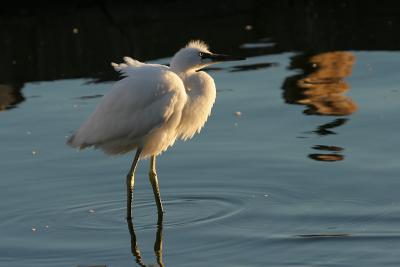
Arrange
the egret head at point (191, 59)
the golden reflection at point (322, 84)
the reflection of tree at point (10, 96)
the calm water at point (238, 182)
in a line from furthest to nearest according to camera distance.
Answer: the reflection of tree at point (10, 96) < the golden reflection at point (322, 84) < the egret head at point (191, 59) < the calm water at point (238, 182)

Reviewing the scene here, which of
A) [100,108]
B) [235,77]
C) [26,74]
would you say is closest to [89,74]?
[26,74]

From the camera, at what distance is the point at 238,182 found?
934cm

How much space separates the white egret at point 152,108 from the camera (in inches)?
334

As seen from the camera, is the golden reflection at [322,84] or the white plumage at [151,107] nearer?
the white plumage at [151,107]

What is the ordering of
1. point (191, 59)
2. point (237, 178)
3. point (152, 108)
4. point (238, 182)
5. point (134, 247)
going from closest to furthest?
point (134, 247)
point (152, 108)
point (191, 59)
point (238, 182)
point (237, 178)

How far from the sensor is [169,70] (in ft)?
28.5

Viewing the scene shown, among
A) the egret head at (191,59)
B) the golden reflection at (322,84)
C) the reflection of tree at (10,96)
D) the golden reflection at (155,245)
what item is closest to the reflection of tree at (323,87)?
the golden reflection at (322,84)

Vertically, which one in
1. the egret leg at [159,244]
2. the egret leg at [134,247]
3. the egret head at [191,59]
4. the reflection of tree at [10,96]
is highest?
the egret head at [191,59]

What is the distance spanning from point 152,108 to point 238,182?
1254 millimetres

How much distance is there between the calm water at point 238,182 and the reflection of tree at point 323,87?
3 cm

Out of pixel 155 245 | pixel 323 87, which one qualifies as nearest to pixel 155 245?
pixel 155 245

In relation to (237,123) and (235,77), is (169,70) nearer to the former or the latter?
(237,123)

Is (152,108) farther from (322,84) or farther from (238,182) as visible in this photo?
(322,84)

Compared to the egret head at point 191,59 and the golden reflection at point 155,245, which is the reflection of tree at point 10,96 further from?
the golden reflection at point 155,245
